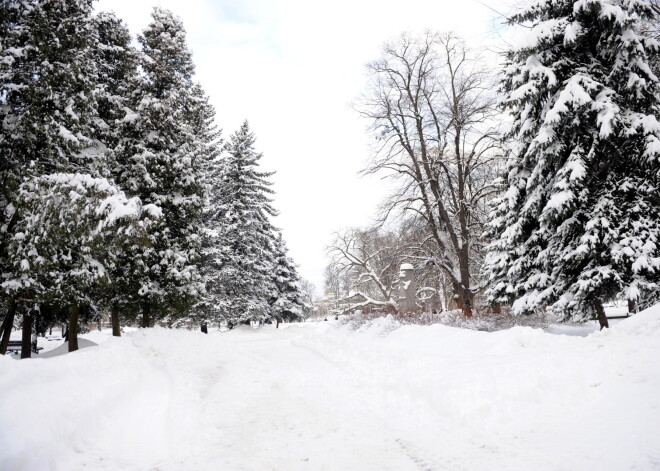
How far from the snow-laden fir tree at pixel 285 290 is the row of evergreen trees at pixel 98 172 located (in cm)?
951

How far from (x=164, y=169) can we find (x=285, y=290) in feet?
78.1

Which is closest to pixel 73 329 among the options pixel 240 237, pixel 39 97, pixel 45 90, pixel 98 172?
pixel 98 172

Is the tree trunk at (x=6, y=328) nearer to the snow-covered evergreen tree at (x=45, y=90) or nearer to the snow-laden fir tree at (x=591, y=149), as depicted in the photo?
the snow-covered evergreen tree at (x=45, y=90)

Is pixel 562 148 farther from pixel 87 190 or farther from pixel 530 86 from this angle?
pixel 87 190

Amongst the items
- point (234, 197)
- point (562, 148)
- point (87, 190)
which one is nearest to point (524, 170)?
point (562, 148)

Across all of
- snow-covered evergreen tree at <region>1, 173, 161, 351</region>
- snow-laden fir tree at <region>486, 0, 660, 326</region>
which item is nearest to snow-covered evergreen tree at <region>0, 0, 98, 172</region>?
snow-covered evergreen tree at <region>1, 173, 161, 351</region>

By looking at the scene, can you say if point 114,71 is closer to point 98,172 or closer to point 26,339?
point 98,172

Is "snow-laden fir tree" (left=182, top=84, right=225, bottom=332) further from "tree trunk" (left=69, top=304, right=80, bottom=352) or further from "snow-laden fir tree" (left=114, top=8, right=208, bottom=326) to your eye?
"tree trunk" (left=69, top=304, right=80, bottom=352)

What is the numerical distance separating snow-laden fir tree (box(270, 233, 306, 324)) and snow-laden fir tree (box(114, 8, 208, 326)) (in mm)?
18380

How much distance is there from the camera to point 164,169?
640 inches

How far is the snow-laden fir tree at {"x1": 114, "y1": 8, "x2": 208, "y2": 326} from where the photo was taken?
1577cm

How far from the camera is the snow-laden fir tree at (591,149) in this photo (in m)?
8.81

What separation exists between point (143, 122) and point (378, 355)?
1357 cm

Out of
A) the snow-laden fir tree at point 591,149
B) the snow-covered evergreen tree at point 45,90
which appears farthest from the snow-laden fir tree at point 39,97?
the snow-laden fir tree at point 591,149
